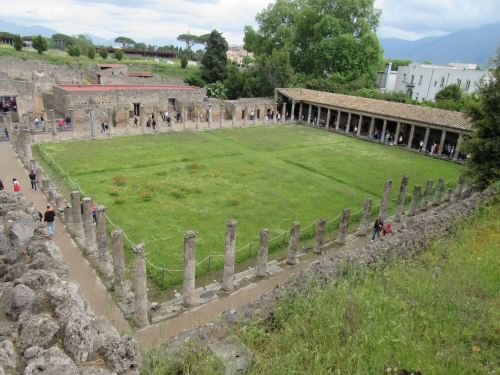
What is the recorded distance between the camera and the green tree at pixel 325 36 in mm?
46031

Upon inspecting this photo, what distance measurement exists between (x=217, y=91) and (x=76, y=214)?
31.9 m

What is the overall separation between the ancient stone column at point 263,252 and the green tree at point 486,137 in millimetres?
11885

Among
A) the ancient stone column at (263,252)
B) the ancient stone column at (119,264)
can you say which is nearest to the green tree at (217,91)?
the ancient stone column at (263,252)

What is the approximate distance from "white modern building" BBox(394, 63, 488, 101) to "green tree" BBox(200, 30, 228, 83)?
87.0 ft

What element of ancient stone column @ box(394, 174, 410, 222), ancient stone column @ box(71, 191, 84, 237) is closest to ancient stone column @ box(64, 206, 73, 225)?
ancient stone column @ box(71, 191, 84, 237)

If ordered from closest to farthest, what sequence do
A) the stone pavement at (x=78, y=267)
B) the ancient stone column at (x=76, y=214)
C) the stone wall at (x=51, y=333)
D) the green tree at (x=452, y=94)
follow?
the stone wall at (x=51, y=333), the stone pavement at (x=78, y=267), the ancient stone column at (x=76, y=214), the green tree at (x=452, y=94)

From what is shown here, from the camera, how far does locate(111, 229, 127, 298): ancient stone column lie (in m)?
9.87

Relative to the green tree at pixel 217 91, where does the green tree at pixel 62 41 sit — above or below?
above

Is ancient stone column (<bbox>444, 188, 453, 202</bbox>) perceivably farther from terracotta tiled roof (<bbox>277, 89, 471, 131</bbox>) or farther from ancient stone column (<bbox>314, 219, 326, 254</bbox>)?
ancient stone column (<bbox>314, 219, 326, 254</bbox>)

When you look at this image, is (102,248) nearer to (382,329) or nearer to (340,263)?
(340,263)

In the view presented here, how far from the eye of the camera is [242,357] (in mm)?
4902

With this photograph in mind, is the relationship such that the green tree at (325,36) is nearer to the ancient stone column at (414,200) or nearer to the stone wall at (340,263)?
the ancient stone column at (414,200)

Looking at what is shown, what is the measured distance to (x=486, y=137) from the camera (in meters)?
17.2

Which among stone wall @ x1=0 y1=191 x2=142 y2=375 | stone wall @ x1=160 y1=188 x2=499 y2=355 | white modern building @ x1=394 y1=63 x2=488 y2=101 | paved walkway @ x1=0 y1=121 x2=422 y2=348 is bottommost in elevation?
paved walkway @ x1=0 y1=121 x2=422 y2=348
